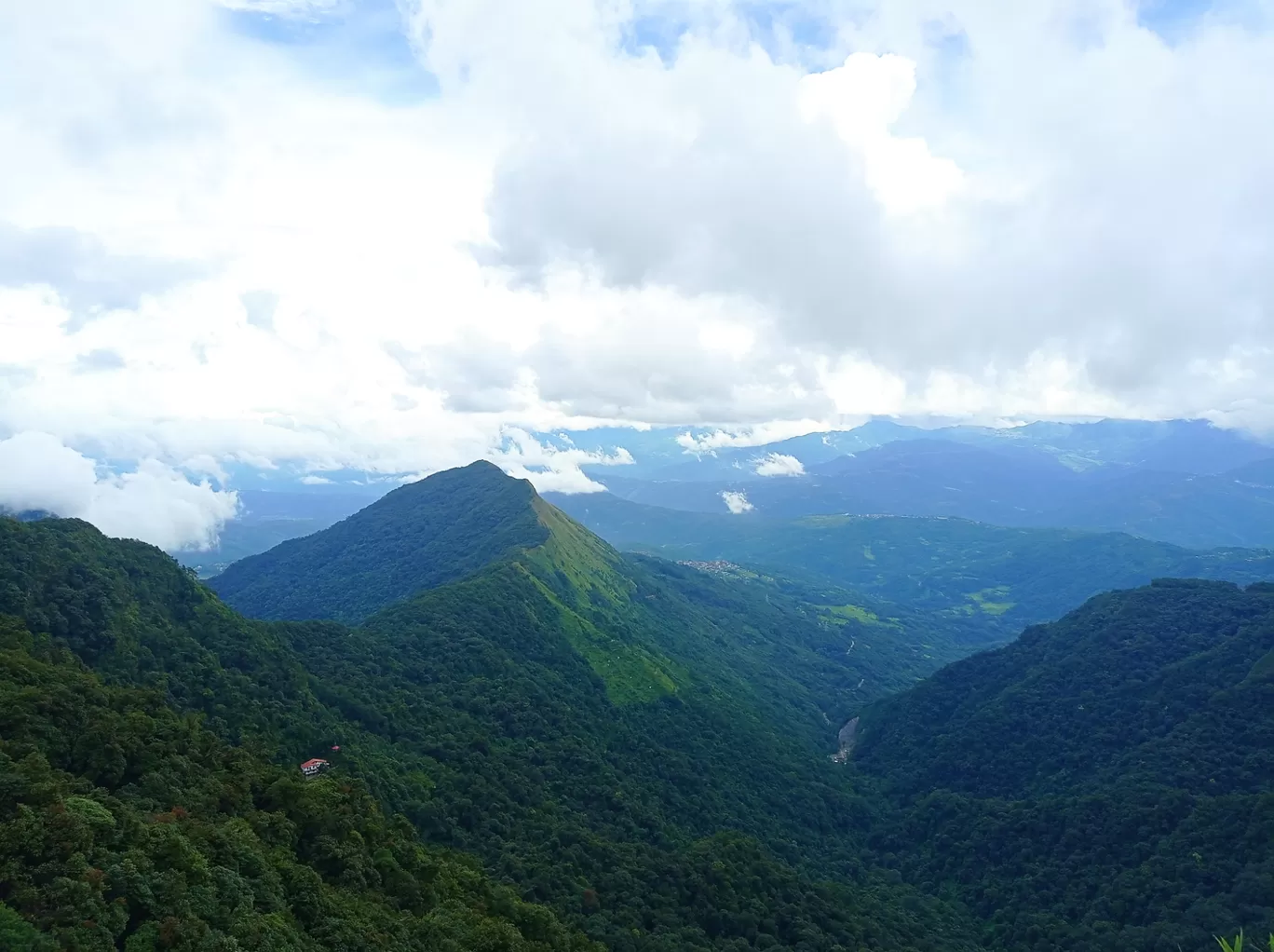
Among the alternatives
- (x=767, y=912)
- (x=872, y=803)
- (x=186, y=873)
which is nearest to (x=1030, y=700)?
(x=872, y=803)

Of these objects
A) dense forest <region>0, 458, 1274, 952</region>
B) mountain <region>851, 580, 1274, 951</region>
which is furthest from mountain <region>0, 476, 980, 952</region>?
mountain <region>851, 580, 1274, 951</region>

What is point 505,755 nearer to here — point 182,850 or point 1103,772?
point 182,850

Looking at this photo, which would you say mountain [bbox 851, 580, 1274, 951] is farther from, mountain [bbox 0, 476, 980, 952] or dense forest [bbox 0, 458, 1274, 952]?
mountain [bbox 0, 476, 980, 952]

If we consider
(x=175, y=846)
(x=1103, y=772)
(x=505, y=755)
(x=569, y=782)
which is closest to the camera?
(x=175, y=846)

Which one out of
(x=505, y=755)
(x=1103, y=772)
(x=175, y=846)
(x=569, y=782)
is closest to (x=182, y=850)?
(x=175, y=846)

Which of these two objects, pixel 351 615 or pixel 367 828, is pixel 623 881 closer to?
pixel 367 828

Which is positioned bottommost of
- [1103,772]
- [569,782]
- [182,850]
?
[1103,772]

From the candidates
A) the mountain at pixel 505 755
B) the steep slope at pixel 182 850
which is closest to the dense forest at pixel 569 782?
the steep slope at pixel 182 850

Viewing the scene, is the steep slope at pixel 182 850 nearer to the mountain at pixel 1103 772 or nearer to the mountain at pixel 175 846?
the mountain at pixel 175 846
